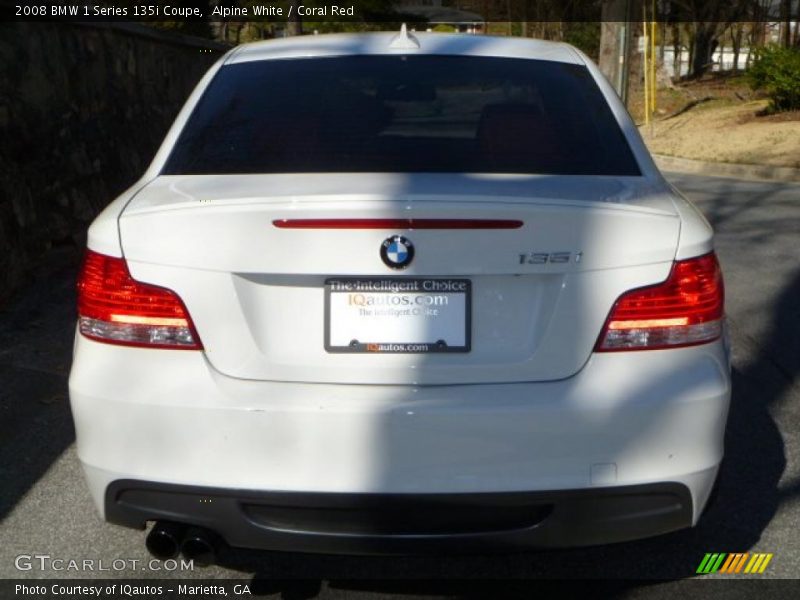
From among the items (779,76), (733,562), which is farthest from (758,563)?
(779,76)

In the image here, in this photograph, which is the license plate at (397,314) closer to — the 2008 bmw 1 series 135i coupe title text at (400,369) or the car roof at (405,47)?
the 2008 bmw 1 series 135i coupe title text at (400,369)

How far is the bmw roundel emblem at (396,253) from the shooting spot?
285 cm

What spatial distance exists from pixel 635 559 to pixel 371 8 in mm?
28015

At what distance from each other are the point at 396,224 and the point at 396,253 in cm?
8

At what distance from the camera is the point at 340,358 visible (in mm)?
2916

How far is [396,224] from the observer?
2869 millimetres

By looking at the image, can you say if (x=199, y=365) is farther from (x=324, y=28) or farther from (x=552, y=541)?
(x=324, y=28)

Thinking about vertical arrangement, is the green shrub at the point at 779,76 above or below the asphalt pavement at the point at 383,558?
below

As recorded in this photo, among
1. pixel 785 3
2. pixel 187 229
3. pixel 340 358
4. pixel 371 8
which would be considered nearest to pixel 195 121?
pixel 187 229

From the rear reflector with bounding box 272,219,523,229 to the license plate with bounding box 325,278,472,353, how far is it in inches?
5.4

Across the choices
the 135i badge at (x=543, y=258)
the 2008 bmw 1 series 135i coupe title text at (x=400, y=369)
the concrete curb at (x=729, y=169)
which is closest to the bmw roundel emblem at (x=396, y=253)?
the 2008 bmw 1 series 135i coupe title text at (x=400, y=369)

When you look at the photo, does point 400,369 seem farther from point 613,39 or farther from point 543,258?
point 613,39
